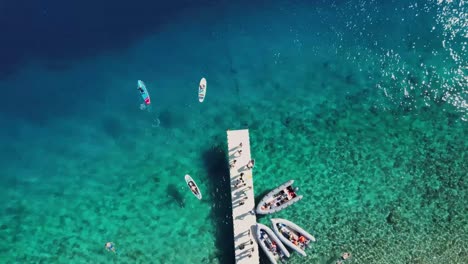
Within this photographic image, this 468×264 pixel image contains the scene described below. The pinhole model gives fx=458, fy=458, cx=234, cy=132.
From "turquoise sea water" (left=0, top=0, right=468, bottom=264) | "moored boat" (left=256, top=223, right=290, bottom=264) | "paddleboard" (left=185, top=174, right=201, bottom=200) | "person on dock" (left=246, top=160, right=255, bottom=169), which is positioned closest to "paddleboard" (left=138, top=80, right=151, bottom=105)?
"turquoise sea water" (left=0, top=0, right=468, bottom=264)

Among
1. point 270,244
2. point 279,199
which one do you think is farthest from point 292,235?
point 279,199

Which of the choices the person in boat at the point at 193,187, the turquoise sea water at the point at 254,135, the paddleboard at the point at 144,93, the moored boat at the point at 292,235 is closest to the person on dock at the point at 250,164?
the turquoise sea water at the point at 254,135

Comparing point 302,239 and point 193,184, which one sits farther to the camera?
point 193,184

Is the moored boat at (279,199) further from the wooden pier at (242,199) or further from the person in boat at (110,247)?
the person in boat at (110,247)

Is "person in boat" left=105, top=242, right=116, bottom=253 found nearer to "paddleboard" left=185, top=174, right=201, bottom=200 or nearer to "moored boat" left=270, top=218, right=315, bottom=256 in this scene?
"paddleboard" left=185, top=174, right=201, bottom=200

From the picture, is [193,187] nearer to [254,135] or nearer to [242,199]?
[242,199]

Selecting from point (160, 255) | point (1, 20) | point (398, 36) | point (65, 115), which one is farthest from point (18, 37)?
point (398, 36)
